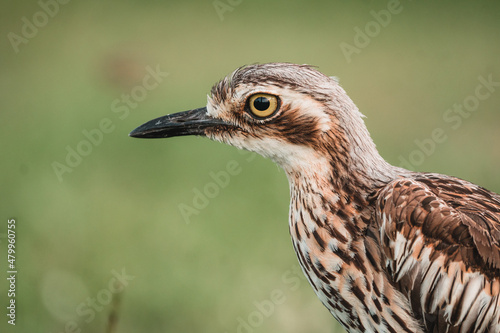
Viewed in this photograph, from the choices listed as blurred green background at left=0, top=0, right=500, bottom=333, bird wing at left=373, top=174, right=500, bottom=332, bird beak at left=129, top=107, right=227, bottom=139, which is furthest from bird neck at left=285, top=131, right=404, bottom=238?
blurred green background at left=0, top=0, right=500, bottom=333

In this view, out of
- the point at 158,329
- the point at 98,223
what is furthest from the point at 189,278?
the point at 98,223

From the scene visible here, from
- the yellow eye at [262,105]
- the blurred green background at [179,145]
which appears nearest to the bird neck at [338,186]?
the yellow eye at [262,105]

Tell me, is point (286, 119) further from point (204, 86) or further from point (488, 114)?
point (488, 114)

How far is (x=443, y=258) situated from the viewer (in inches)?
109

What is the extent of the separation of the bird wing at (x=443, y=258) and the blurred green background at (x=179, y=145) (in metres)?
1.44

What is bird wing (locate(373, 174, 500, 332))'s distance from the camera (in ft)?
8.96

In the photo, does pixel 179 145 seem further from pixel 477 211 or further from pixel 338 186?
pixel 477 211

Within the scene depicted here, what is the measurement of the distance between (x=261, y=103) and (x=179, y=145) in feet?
11.6

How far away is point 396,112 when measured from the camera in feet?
24.1

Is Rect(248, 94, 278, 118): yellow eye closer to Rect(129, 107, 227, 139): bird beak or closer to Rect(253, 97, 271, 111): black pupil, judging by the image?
Rect(253, 97, 271, 111): black pupil

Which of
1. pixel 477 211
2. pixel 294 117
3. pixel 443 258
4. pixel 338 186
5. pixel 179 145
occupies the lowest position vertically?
pixel 443 258

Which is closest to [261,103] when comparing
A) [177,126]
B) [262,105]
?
[262,105]

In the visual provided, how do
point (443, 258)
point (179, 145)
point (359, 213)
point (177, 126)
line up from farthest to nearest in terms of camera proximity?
point (179, 145) < point (177, 126) < point (359, 213) < point (443, 258)

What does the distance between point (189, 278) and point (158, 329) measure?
60cm
